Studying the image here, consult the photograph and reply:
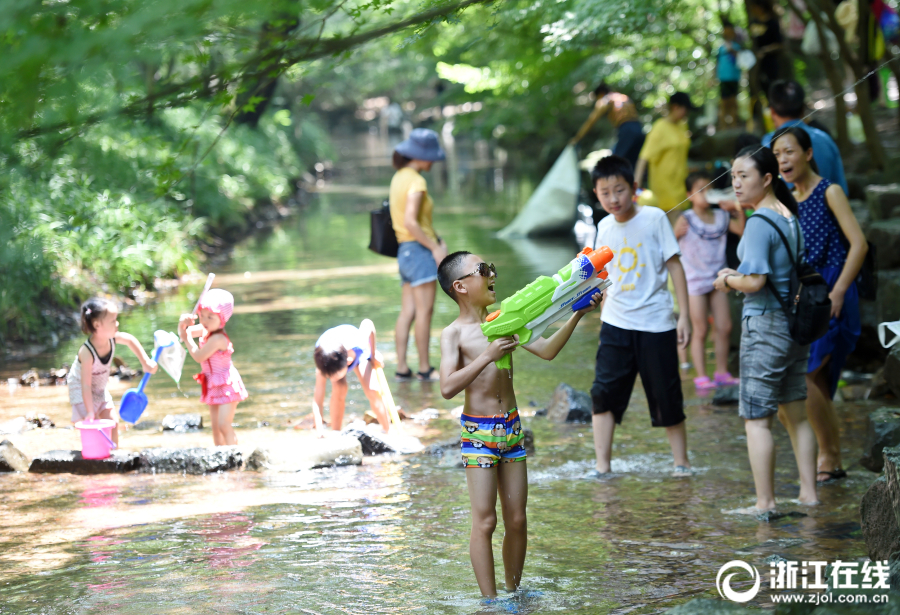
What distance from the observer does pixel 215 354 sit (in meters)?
6.64

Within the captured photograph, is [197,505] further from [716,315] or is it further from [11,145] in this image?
[716,315]

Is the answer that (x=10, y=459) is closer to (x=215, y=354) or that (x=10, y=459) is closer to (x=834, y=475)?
(x=215, y=354)

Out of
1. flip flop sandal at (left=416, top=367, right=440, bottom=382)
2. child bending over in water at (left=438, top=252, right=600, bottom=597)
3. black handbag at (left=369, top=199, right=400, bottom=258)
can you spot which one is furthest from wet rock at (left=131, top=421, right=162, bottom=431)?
child bending over in water at (left=438, top=252, right=600, bottom=597)

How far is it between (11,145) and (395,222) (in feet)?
18.4

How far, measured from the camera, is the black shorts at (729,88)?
50.1ft

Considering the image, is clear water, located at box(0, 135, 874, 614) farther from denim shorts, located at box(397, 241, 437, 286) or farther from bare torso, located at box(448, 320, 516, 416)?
denim shorts, located at box(397, 241, 437, 286)

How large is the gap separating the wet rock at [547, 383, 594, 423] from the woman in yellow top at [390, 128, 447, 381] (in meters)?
1.62

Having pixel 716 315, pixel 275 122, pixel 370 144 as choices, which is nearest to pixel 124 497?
pixel 716 315

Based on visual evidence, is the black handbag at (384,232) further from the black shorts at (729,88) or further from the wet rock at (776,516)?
the black shorts at (729,88)

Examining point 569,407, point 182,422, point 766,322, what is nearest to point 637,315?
point 766,322

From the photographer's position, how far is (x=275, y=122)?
2894 cm

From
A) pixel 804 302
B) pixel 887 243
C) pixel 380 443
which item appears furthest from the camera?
pixel 887 243

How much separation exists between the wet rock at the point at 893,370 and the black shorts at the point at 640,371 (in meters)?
1.82

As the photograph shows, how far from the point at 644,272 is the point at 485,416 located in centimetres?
202
